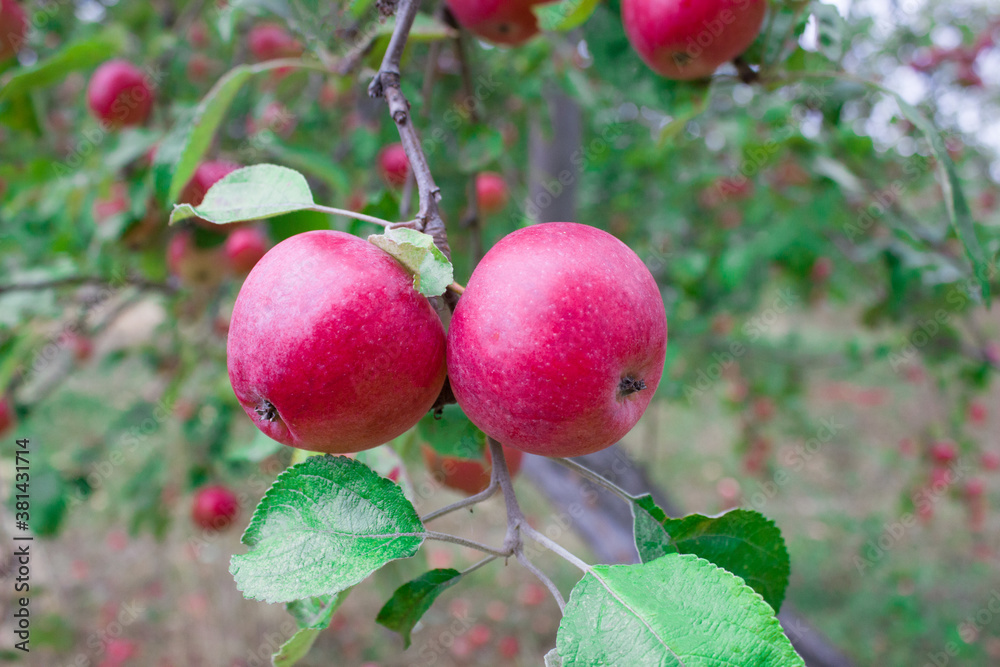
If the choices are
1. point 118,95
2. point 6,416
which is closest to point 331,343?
point 118,95

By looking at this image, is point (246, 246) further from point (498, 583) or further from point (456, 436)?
point (498, 583)

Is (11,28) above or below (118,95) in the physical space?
above

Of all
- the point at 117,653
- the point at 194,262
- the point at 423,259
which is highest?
the point at 423,259

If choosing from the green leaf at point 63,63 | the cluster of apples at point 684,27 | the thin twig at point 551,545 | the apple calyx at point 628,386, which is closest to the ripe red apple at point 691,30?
the cluster of apples at point 684,27

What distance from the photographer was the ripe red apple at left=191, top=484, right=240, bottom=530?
77.6 inches

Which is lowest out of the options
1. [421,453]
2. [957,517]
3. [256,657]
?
[957,517]

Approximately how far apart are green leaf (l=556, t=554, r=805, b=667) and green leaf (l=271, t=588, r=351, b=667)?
0.23 meters

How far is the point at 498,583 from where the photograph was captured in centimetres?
384

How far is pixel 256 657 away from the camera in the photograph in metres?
2.79

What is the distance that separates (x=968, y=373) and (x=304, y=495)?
226 cm

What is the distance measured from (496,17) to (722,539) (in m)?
0.85

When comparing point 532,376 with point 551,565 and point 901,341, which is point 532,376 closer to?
point 901,341

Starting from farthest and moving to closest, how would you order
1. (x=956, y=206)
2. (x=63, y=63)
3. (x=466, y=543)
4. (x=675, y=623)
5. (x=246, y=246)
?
(x=246, y=246)
(x=63, y=63)
(x=956, y=206)
(x=466, y=543)
(x=675, y=623)

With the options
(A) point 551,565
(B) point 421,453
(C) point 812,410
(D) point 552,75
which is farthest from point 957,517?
(B) point 421,453
